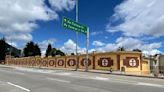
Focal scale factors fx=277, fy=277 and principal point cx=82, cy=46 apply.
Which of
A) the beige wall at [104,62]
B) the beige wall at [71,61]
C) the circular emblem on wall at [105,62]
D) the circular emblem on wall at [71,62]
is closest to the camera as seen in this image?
the beige wall at [104,62]

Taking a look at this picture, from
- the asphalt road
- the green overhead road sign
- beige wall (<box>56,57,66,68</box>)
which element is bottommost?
the asphalt road

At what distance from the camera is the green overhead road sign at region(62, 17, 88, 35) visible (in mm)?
35388

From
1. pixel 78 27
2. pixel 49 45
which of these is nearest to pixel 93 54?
pixel 78 27

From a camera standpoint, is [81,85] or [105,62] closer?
[81,85]

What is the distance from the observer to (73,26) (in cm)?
3647

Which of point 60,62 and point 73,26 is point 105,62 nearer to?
point 73,26

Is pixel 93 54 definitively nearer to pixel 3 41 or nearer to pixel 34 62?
pixel 34 62

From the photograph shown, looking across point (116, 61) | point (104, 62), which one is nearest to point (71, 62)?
point (104, 62)

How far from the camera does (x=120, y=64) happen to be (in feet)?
136

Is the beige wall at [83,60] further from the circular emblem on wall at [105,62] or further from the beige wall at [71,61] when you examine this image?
the circular emblem on wall at [105,62]

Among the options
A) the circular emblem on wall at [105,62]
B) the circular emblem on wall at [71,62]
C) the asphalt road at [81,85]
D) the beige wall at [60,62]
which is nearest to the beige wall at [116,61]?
the circular emblem on wall at [71,62]

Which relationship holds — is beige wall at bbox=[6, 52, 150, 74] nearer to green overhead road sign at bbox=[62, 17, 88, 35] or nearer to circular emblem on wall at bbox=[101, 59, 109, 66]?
circular emblem on wall at bbox=[101, 59, 109, 66]

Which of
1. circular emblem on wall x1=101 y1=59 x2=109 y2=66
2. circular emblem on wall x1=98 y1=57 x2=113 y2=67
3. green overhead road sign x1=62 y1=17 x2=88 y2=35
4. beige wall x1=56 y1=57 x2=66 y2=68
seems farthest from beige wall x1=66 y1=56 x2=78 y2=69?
green overhead road sign x1=62 y1=17 x2=88 y2=35

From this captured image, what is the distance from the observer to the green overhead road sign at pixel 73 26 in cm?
3539
